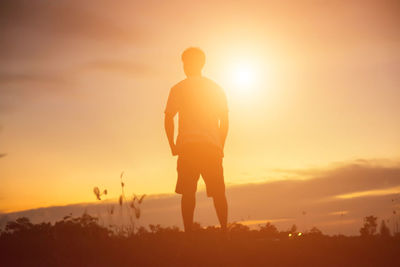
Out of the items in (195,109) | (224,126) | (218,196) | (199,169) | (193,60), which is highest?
(193,60)

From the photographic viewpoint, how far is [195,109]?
909cm

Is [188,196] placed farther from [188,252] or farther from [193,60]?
[193,60]

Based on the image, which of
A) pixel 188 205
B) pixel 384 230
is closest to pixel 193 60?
pixel 188 205

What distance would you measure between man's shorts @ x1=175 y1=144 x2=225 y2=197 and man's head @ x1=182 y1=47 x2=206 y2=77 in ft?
4.68

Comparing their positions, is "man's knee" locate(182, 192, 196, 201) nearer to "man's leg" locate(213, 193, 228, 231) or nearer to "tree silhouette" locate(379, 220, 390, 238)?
"man's leg" locate(213, 193, 228, 231)

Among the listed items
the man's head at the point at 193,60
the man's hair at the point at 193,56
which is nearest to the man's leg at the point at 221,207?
the man's head at the point at 193,60

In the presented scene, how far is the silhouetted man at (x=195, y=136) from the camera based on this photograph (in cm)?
902

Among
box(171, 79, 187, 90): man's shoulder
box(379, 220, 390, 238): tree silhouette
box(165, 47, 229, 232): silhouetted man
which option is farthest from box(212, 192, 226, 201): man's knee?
box(379, 220, 390, 238): tree silhouette

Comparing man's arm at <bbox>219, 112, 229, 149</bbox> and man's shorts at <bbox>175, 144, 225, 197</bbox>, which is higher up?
man's arm at <bbox>219, 112, 229, 149</bbox>

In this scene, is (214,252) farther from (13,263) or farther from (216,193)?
(13,263)

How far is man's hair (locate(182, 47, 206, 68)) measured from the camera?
30.1 ft

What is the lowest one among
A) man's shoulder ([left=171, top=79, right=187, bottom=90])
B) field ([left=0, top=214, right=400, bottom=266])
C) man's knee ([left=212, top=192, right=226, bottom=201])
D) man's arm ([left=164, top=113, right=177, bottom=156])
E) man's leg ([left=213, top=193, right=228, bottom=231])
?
field ([left=0, top=214, right=400, bottom=266])

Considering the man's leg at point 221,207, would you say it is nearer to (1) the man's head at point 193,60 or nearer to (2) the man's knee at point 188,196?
(2) the man's knee at point 188,196

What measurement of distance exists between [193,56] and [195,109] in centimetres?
100
